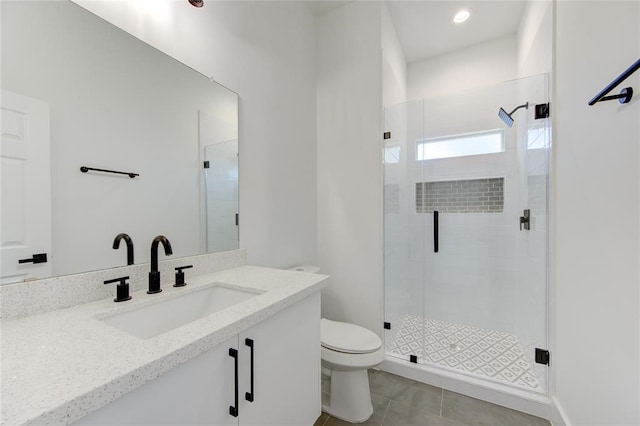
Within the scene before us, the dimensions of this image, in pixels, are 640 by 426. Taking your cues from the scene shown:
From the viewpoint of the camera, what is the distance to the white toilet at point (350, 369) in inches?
56.2

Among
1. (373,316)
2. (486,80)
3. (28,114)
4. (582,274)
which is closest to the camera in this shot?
(28,114)

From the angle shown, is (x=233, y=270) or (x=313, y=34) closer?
(x=233, y=270)

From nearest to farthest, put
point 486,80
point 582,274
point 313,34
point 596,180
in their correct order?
point 596,180, point 582,274, point 313,34, point 486,80

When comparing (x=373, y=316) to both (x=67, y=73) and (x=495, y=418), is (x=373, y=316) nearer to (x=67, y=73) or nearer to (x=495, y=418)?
(x=495, y=418)

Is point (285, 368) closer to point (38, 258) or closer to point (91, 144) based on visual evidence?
point (38, 258)

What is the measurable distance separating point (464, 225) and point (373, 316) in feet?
3.84

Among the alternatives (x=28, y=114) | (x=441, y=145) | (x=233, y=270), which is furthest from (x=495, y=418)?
(x=28, y=114)

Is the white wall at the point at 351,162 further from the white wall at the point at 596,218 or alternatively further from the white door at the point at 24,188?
the white door at the point at 24,188

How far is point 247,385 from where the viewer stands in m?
0.82

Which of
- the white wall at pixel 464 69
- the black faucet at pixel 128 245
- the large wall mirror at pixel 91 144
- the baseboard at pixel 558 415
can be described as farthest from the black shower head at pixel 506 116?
the black faucet at pixel 128 245

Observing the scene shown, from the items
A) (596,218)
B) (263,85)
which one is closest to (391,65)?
(263,85)

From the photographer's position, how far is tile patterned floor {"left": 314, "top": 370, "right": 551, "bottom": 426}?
1.46m

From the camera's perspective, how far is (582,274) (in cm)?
116

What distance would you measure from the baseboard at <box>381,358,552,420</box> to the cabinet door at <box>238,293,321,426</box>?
3.06 ft
